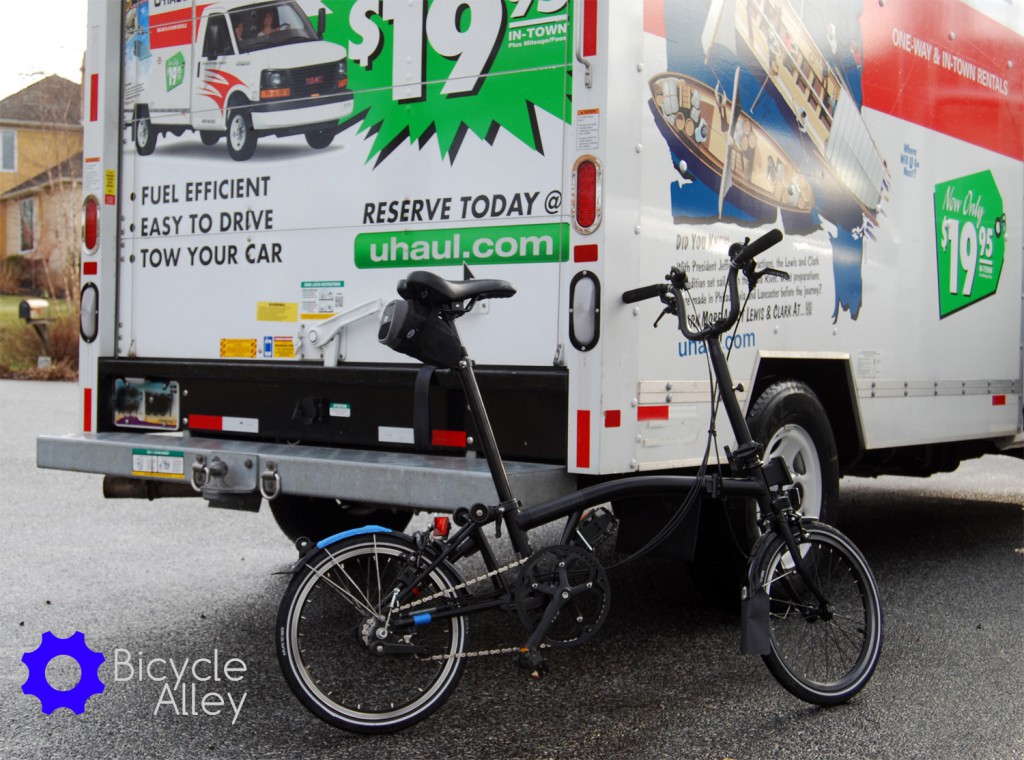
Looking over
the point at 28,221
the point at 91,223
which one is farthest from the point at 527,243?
the point at 28,221

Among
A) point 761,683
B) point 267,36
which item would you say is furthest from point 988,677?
point 267,36

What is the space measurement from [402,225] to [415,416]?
32.7 inches

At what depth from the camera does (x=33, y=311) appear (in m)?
23.5

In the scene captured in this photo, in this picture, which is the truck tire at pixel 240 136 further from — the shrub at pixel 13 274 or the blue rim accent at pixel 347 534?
the shrub at pixel 13 274

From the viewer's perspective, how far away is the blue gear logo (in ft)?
13.9

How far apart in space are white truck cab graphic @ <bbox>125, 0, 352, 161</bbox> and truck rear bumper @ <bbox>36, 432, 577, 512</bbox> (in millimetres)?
1421

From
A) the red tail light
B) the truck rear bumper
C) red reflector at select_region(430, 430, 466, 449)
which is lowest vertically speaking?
the truck rear bumper

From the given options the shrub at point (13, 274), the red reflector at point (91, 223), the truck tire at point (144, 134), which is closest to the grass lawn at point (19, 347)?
the shrub at point (13, 274)

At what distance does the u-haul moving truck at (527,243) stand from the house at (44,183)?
850 inches

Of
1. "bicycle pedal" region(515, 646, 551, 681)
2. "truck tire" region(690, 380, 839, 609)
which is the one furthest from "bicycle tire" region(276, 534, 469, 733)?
"truck tire" region(690, 380, 839, 609)

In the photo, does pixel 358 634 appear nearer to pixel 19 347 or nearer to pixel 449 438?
pixel 449 438

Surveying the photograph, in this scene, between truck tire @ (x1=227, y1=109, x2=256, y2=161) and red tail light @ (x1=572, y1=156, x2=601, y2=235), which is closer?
red tail light @ (x1=572, y1=156, x2=601, y2=235)

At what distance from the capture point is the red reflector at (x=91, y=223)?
588 cm

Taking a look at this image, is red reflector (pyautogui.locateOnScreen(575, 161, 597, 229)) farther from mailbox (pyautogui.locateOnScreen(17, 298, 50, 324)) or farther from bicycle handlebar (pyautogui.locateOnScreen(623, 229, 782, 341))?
mailbox (pyautogui.locateOnScreen(17, 298, 50, 324))
